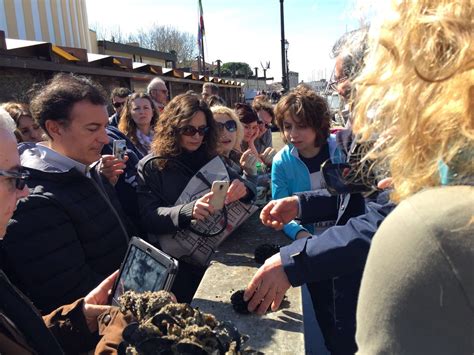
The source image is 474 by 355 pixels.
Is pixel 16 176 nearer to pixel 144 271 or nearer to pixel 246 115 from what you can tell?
pixel 144 271

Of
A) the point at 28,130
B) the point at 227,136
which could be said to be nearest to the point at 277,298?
the point at 227,136

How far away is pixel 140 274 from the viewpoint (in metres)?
1.73

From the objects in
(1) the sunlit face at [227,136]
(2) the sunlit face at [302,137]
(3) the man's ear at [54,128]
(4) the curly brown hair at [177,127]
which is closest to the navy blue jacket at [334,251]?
(2) the sunlit face at [302,137]

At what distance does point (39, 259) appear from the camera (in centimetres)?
189

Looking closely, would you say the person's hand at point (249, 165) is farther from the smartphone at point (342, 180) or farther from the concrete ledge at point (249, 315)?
the smartphone at point (342, 180)

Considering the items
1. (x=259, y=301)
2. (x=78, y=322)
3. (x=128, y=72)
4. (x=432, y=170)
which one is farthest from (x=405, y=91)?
(x=128, y=72)

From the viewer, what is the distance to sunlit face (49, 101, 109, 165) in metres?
2.42

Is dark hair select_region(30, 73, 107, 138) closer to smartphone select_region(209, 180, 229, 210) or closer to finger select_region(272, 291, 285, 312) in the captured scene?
smartphone select_region(209, 180, 229, 210)

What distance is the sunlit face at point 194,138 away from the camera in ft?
9.26

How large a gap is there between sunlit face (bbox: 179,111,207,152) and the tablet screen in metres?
1.13

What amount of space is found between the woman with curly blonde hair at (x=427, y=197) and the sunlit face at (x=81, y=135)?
2.07m

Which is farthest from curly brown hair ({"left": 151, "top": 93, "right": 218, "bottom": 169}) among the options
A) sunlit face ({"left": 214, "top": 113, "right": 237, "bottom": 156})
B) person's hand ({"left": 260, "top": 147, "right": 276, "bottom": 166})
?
person's hand ({"left": 260, "top": 147, "right": 276, "bottom": 166})

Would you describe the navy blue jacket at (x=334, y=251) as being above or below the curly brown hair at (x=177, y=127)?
below

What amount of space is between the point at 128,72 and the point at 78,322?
42.3 feet
